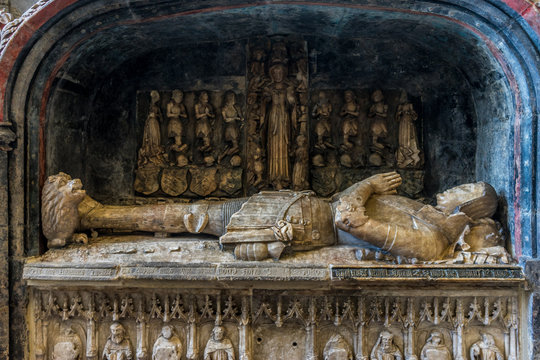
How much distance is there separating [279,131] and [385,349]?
2644 mm

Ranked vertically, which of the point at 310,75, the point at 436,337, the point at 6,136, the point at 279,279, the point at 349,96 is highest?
the point at 310,75

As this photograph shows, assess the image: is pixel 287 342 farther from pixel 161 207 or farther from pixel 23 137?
pixel 23 137

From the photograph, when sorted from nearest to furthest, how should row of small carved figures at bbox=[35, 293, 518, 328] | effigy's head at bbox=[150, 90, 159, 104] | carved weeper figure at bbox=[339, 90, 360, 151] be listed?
row of small carved figures at bbox=[35, 293, 518, 328] → carved weeper figure at bbox=[339, 90, 360, 151] → effigy's head at bbox=[150, 90, 159, 104]

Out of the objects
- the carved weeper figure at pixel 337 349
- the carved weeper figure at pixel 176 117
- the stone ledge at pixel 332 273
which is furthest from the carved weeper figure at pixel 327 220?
the carved weeper figure at pixel 176 117

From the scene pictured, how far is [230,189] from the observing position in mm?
6035

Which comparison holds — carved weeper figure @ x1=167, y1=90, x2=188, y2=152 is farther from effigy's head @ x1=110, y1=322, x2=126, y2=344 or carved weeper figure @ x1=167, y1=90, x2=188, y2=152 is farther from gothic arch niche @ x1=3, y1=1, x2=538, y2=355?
effigy's head @ x1=110, y1=322, x2=126, y2=344

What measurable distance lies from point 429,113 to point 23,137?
4513 millimetres

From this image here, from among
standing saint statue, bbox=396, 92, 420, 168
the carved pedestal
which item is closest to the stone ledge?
the carved pedestal


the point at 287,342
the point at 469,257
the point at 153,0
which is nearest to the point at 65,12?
the point at 153,0

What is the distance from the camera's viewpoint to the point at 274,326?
16.4 ft

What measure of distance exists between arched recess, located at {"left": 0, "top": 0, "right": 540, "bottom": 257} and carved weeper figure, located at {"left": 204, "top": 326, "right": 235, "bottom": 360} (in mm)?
2011

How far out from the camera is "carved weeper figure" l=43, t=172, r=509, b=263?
15.5 feet

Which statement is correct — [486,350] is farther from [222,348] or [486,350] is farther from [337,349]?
[222,348]

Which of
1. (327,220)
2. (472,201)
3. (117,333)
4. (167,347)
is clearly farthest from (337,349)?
(117,333)
